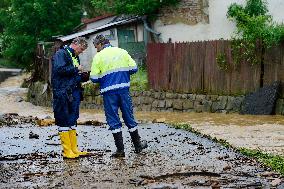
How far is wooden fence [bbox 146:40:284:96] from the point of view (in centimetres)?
1789

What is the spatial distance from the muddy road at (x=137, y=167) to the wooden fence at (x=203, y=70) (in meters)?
8.37

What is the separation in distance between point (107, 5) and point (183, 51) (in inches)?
372

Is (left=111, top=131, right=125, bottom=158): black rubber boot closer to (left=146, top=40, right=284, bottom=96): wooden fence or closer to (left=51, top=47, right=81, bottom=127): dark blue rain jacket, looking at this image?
(left=51, top=47, right=81, bottom=127): dark blue rain jacket

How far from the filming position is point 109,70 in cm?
804

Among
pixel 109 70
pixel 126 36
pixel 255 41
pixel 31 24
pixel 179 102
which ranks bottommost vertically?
pixel 179 102

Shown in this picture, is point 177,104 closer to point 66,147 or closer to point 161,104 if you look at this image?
point 161,104

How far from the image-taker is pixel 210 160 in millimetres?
7340

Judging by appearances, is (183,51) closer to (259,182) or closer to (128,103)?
(128,103)

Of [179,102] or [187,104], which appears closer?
[187,104]

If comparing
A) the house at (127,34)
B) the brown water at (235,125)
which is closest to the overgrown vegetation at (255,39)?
the brown water at (235,125)

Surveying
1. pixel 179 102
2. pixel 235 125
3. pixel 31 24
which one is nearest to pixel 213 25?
pixel 179 102

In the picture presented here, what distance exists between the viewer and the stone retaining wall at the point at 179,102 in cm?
1880

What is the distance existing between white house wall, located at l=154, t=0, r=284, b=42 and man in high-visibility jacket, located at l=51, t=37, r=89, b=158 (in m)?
17.3

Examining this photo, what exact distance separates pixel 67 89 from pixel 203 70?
1243cm
